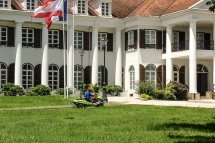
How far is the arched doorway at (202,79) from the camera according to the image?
43.3 meters

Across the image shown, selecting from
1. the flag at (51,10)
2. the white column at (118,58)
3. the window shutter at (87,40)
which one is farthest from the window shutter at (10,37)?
the white column at (118,58)

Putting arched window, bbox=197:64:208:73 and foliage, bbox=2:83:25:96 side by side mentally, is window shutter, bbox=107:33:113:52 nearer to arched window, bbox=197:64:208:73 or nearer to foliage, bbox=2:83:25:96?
arched window, bbox=197:64:208:73

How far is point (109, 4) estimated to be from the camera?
146ft

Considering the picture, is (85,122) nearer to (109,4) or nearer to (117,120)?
(117,120)

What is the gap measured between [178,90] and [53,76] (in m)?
11.2

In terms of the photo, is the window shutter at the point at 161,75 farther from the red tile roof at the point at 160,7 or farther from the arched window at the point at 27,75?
the arched window at the point at 27,75

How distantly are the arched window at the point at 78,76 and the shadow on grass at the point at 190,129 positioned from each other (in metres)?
26.8

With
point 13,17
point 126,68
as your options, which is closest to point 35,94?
point 13,17

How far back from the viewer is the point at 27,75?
40906 mm

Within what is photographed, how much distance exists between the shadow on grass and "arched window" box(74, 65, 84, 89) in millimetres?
26783

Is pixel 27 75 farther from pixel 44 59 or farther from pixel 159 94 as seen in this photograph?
pixel 159 94

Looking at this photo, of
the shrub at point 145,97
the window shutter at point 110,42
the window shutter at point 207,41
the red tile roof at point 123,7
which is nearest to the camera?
the shrub at point 145,97

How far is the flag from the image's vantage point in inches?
1385

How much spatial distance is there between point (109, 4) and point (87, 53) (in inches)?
204
